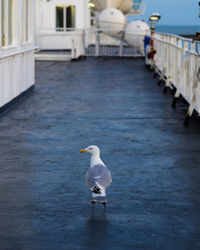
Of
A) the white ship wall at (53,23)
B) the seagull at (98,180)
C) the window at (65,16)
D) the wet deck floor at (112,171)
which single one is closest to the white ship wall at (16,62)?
the wet deck floor at (112,171)

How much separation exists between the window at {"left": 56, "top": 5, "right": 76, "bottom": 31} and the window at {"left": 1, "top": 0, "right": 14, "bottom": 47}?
25.7 m

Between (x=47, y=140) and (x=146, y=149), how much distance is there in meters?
1.70

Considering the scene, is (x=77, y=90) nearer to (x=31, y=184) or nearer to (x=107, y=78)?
(x=107, y=78)

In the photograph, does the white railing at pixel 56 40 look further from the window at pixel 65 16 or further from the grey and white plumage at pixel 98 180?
the grey and white plumage at pixel 98 180

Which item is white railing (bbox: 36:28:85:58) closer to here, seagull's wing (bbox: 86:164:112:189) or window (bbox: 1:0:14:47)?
window (bbox: 1:0:14:47)

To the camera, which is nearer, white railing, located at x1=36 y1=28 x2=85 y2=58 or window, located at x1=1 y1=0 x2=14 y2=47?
window, located at x1=1 y1=0 x2=14 y2=47

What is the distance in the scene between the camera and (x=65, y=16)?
3938 centimetres

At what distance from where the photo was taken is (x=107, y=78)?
2161cm

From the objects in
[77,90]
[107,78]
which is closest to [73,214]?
[77,90]

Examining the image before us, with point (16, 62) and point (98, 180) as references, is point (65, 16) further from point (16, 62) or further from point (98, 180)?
point (98, 180)

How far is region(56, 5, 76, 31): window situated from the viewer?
39312 millimetres

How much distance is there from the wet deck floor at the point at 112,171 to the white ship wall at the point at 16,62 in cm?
48

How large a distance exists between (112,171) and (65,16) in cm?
3295

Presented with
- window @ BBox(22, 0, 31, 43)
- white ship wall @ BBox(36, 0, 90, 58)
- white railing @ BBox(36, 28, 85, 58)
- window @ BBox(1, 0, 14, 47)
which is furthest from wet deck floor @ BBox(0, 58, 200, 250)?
white ship wall @ BBox(36, 0, 90, 58)
